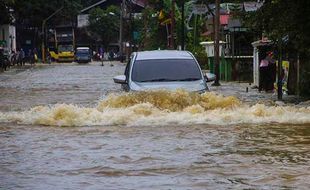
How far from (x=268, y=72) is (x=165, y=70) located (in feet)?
31.9

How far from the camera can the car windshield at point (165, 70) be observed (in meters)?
15.7

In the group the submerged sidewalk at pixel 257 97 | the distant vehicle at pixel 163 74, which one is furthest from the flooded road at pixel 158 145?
the submerged sidewalk at pixel 257 97

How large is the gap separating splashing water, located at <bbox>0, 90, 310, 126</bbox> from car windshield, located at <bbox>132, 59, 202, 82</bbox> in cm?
66

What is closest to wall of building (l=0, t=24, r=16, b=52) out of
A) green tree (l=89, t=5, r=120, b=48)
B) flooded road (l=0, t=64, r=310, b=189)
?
green tree (l=89, t=5, r=120, b=48)

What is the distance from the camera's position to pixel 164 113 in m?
15.0

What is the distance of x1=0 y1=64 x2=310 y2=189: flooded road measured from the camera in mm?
8555

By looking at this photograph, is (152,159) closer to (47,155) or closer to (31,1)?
(47,155)

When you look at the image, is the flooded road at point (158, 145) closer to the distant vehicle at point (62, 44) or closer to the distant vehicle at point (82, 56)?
the distant vehicle at point (82, 56)

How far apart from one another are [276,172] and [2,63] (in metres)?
45.7

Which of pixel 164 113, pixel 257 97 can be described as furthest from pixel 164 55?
pixel 257 97

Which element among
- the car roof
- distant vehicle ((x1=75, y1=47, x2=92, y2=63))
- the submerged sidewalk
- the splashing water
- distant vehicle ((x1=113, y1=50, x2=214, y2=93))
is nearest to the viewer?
the splashing water

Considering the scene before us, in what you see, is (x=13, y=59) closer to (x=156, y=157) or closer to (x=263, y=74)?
(x=263, y=74)

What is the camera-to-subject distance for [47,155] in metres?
10.6

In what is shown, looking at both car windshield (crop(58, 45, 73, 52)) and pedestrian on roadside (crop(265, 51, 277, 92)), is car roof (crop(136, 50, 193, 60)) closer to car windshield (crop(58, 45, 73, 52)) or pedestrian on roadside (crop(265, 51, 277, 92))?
pedestrian on roadside (crop(265, 51, 277, 92))
